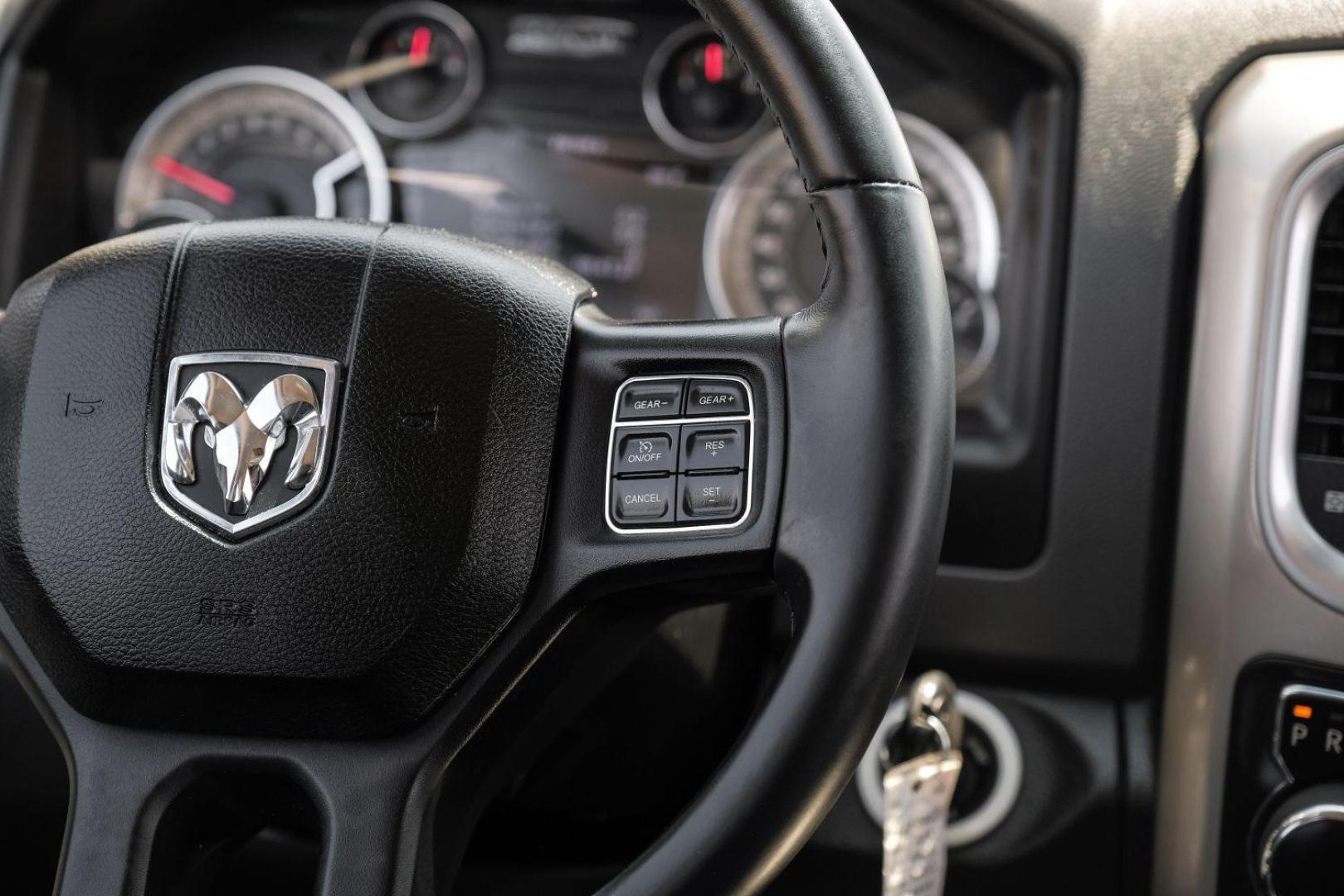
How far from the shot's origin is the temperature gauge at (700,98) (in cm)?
130

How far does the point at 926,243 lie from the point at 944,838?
503 mm

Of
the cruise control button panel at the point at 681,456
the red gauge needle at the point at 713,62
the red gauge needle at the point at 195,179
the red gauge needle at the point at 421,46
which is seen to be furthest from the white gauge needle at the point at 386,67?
the cruise control button panel at the point at 681,456

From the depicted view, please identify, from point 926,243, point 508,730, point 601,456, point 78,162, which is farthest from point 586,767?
point 78,162

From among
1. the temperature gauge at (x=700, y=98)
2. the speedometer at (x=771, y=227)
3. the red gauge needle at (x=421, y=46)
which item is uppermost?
the red gauge needle at (x=421, y=46)

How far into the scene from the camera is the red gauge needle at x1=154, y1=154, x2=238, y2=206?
4.64 feet

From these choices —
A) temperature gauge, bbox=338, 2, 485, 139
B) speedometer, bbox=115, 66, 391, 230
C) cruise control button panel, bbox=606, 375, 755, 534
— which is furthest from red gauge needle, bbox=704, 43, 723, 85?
cruise control button panel, bbox=606, 375, 755, 534

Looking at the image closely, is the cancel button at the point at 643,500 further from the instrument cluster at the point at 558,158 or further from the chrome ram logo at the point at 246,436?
the instrument cluster at the point at 558,158

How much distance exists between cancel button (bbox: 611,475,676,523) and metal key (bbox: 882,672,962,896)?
0.36 m

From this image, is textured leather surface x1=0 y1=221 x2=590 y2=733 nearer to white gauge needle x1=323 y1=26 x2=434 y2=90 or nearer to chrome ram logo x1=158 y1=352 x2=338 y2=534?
chrome ram logo x1=158 y1=352 x2=338 y2=534

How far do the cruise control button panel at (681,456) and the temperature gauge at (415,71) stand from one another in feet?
2.54

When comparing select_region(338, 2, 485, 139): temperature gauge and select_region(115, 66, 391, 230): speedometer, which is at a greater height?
select_region(338, 2, 485, 139): temperature gauge

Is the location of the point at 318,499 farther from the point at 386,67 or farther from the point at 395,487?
the point at 386,67

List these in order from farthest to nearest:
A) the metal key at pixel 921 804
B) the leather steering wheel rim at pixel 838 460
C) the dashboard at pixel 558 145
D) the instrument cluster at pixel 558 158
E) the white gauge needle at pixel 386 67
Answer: the white gauge needle at pixel 386 67, the instrument cluster at pixel 558 158, the dashboard at pixel 558 145, the metal key at pixel 921 804, the leather steering wheel rim at pixel 838 460

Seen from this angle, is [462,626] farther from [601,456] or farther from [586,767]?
[586,767]
